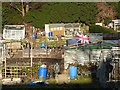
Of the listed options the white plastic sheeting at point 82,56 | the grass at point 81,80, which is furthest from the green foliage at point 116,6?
the grass at point 81,80

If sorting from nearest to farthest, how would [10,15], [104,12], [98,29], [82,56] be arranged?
[82,56]
[98,29]
[10,15]
[104,12]

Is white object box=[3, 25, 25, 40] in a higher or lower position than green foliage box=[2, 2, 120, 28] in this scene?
lower

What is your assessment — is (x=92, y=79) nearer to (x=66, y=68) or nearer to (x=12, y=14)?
(x=66, y=68)

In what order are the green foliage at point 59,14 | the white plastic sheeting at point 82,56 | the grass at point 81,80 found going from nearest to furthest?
the grass at point 81,80 → the white plastic sheeting at point 82,56 → the green foliage at point 59,14

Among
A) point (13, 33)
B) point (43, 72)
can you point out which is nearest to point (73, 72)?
point (43, 72)

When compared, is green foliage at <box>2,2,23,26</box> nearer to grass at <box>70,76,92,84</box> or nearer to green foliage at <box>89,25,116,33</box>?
green foliage at <box>89,25,116,33</box>

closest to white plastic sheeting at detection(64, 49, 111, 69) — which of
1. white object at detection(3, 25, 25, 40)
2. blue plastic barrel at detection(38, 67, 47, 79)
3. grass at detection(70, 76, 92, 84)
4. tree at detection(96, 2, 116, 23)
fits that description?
grass at detection(70, 76, 92, 84)

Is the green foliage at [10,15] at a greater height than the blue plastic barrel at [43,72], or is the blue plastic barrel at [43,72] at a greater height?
the green foliage at [10,15]

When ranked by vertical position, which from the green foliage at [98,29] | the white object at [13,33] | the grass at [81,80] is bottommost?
the grass at [81,80]

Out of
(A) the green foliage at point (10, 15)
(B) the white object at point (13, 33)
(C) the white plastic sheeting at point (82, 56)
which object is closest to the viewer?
(C) the white plastic sheeting at point (82, 56)

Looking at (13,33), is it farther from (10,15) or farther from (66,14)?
(10,15)

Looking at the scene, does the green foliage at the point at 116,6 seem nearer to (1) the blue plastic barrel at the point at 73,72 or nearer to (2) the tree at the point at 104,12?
(2) the tree at the point at 104,12

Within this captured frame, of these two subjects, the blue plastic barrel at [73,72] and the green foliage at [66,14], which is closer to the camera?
the blue plastic barrel at [73,72]

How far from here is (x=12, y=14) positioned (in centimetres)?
1905
